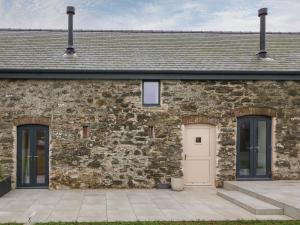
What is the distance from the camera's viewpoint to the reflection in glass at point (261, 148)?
12.4 m

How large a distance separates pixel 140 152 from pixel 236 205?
391 centimetres

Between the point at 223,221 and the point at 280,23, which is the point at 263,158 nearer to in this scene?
the point at 223,221

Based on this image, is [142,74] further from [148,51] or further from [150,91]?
[148,51]

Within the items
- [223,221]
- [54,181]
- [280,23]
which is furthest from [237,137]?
[280,23]

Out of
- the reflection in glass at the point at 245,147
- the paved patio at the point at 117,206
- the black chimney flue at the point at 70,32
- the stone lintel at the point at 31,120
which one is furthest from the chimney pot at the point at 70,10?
the reflection in glass at the point at 245,147

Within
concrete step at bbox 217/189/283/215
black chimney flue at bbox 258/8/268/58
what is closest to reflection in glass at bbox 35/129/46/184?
concrete step at bbox 217/189/283/215

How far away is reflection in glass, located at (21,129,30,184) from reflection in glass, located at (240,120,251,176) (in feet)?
25.3

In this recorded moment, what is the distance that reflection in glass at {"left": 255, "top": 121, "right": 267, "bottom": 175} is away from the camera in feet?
40.5

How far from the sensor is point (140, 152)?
39.1 feet

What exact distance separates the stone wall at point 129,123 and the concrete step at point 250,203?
174cm

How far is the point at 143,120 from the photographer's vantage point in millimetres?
11969

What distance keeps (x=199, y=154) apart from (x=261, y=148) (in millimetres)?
2345

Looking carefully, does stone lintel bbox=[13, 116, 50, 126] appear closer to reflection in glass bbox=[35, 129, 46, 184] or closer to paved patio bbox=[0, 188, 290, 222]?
reflection in glass bbox=[35, 129, 46, 184]

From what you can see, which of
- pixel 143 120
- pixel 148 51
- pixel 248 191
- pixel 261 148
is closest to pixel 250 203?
pixel 248 191
